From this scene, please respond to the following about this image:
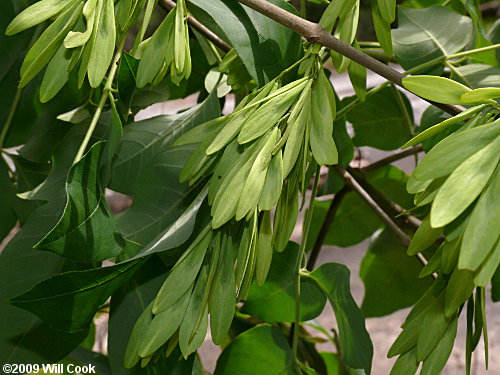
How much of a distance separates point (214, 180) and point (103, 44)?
2.3 inches

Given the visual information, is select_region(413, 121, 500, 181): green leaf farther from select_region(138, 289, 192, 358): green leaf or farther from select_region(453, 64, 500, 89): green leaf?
select_region(453, 64, 500, 89): green leaf

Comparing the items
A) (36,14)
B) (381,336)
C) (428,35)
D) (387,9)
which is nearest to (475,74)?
(428,35)

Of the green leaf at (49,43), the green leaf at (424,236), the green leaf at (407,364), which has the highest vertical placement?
the green leaf at (49,43)

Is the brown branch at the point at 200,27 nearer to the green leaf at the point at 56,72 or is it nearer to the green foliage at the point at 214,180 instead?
the green foliage at the point at 214,180

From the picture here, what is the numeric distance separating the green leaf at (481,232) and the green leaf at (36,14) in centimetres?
14

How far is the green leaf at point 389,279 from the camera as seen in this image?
52 cm

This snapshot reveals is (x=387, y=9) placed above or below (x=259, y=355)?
above

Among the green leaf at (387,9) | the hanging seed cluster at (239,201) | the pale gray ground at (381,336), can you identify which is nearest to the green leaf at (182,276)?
the hanging seed cluster at (239,201)

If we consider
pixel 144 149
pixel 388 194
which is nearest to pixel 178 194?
pixel 144 149

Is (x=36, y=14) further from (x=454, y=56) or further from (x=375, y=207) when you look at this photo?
(x=375, y=207)

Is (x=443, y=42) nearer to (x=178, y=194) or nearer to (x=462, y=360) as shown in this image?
(x=178, y=194)

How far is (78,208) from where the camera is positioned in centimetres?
25

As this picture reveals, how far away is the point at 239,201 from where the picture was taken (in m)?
0.20

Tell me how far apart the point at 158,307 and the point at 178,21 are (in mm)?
104
